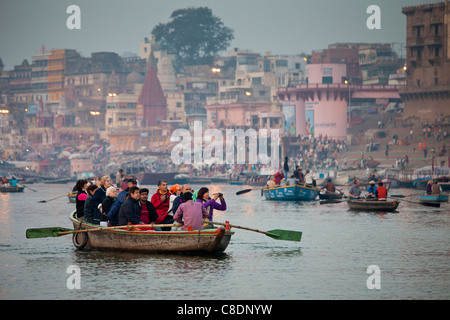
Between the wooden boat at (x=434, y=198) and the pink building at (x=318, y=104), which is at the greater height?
the pink building at (x=318, y=104)

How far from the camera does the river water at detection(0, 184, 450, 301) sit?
2281 centimetres

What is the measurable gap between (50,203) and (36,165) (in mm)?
79201

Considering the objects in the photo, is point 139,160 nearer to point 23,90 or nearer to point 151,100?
point 151,100

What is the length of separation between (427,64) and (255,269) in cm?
8011

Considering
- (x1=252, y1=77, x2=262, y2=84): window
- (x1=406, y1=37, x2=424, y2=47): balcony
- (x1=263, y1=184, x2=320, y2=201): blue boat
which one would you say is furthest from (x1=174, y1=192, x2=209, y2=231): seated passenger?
(x1=252, y1=77, x2=262, y2=84): window

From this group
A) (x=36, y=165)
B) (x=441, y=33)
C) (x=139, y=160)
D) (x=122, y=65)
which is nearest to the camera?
(x=441, y=33)

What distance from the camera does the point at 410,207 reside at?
53.7 m

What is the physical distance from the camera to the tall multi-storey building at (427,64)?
99.2 m

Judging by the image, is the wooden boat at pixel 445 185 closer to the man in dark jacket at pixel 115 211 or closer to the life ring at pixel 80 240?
the life ring at pixel 80 240

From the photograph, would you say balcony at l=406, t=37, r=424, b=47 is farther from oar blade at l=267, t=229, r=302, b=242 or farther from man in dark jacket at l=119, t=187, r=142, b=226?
man in dark jacket at l=119, t=187, r=142, b=226

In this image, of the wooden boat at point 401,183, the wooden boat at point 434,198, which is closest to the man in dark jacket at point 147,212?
the wooden boat at point 434,198

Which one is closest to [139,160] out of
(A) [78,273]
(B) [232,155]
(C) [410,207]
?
(B) [232,155]

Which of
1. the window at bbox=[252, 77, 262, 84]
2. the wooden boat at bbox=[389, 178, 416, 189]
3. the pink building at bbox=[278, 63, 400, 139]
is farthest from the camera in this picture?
the window at bbox=[252, 77, 262, 84]

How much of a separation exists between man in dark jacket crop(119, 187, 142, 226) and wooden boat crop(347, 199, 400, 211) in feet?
63.1
